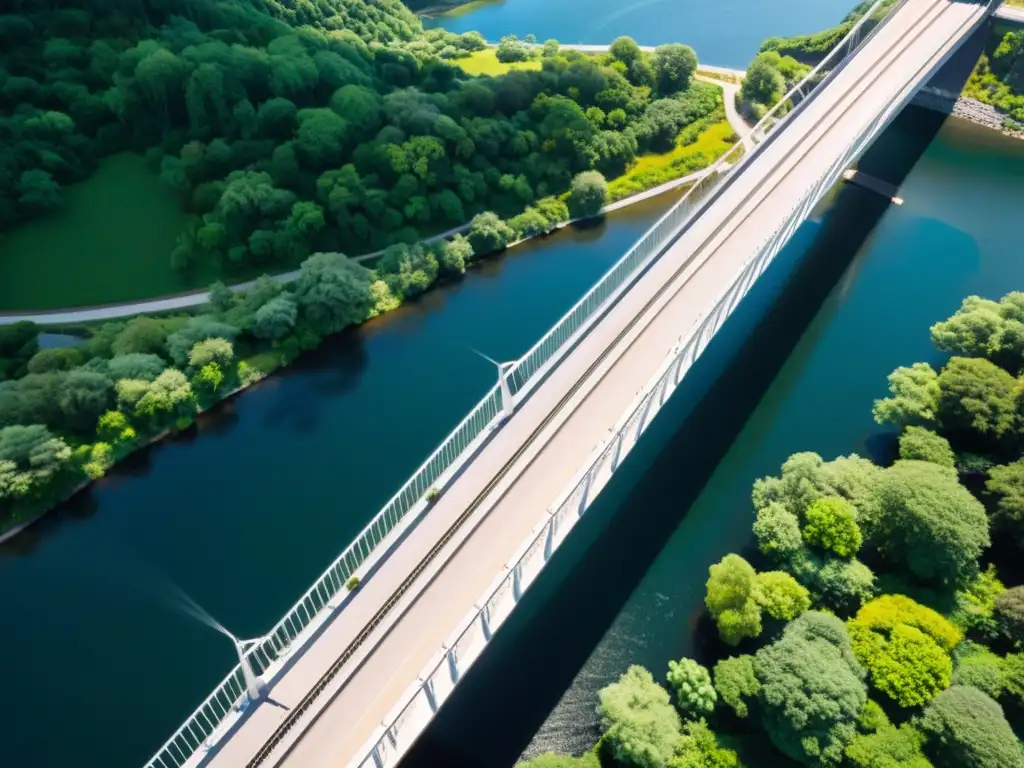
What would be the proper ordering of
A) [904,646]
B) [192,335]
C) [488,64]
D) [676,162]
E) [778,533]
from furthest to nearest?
1. [488,64]
2. [676,162]
3. [192,335]
4. [778,533]
5. [904,646]

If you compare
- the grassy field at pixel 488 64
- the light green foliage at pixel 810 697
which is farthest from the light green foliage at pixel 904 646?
the grassy field at pixel 488 64

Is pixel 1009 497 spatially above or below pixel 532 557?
above

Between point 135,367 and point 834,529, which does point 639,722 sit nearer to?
point 834,529

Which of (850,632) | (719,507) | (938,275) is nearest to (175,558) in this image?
(719,507)

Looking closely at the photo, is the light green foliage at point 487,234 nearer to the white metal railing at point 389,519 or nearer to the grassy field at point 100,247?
the white metal railing at point 389,519

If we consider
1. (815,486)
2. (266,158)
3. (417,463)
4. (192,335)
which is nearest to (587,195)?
(266,158)

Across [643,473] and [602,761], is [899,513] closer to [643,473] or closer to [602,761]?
[643,473]
